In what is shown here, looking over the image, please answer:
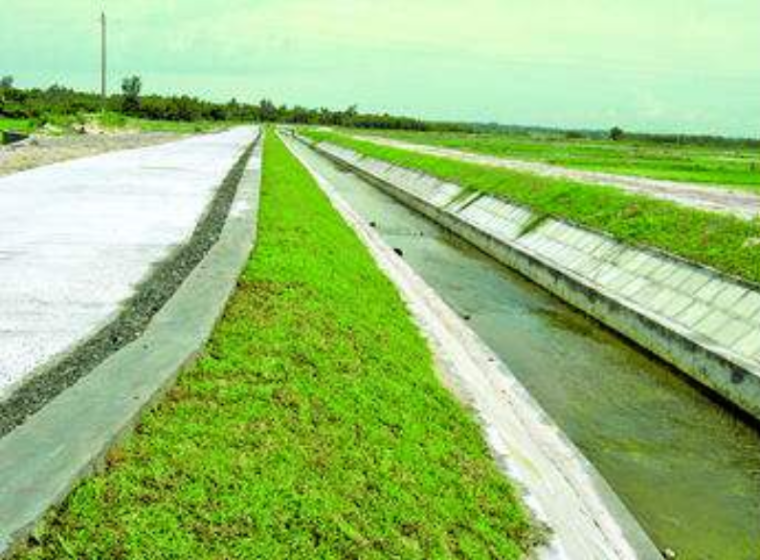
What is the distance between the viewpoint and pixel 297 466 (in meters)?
7.08

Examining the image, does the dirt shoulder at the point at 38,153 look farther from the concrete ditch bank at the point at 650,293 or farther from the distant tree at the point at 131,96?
the distant tree at the point at 131,96

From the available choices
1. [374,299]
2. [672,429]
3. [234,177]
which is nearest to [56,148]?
[234,177]

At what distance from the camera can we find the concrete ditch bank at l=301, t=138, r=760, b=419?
49.2 feet

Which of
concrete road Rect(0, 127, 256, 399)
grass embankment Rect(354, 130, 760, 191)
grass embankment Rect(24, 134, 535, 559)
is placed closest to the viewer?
grass embankment Rect(24, 134, 535, 559)

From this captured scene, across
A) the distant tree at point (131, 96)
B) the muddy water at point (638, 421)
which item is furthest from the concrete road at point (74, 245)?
the distant tree at point (131, 96)

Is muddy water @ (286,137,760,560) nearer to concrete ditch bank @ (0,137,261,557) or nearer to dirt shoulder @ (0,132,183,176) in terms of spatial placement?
concrete ditch bank @ (0,137,261,557)

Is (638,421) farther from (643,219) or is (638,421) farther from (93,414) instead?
(643,219)

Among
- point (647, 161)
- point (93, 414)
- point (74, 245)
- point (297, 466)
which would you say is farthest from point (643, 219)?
point (647, 161)

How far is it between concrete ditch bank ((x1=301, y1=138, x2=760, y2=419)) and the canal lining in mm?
8850

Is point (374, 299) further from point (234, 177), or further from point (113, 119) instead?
point (113, 119)

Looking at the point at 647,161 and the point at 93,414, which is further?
the point at 647,161

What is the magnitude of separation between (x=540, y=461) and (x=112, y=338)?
16.6 feet

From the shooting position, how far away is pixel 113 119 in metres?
114

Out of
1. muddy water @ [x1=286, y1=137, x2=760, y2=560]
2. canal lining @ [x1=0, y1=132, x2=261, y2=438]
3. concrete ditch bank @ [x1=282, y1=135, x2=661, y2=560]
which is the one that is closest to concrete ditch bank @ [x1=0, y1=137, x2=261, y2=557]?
canal lining @ [x1=0, y1=132, x2=261, y2=438]
